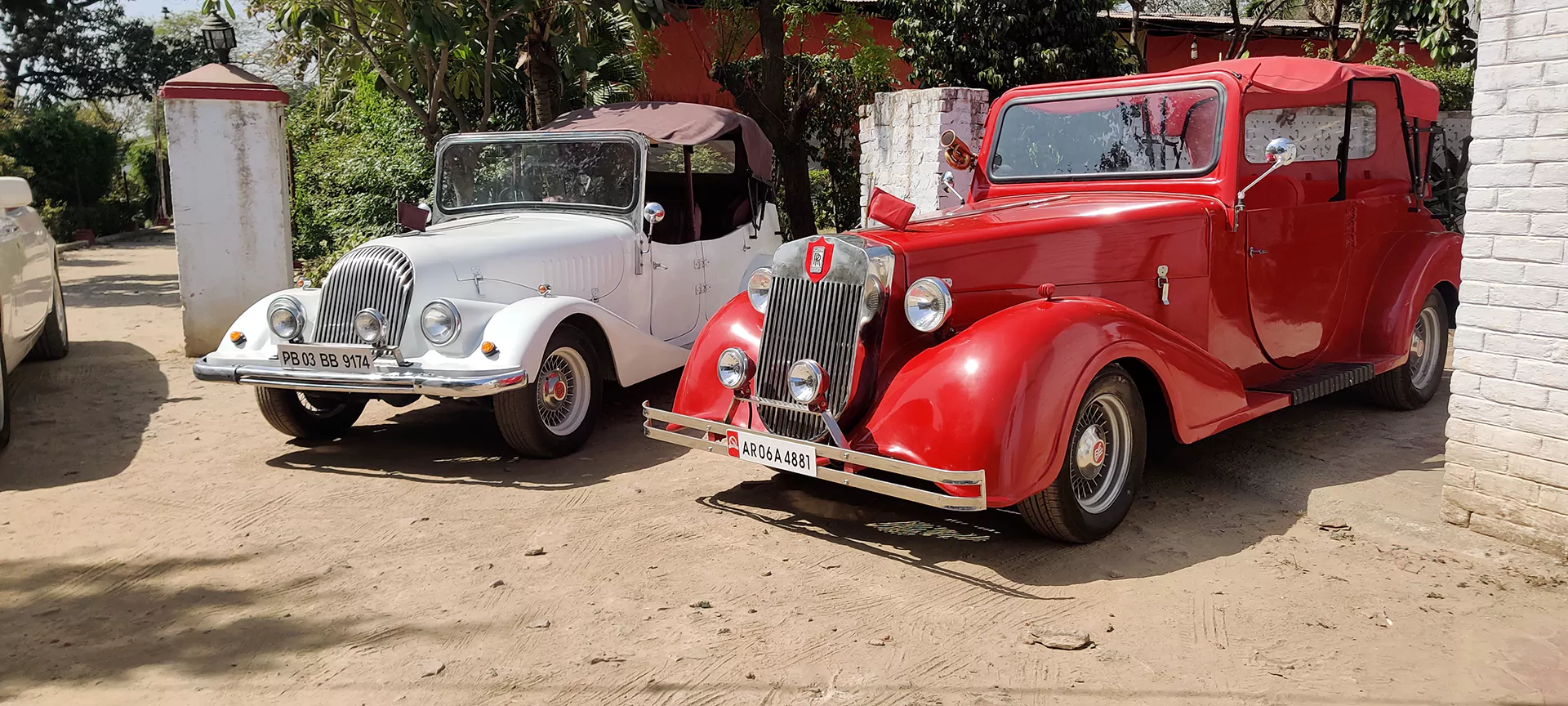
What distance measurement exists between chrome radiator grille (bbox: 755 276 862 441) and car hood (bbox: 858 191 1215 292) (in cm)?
28

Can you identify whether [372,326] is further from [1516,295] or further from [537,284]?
[1516,295]

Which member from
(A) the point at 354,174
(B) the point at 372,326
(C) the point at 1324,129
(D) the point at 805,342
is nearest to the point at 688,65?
(A) the point at 354,174

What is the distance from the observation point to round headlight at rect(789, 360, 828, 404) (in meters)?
4.26

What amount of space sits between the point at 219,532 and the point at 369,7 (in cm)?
655

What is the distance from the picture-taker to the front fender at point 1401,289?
5.84 m

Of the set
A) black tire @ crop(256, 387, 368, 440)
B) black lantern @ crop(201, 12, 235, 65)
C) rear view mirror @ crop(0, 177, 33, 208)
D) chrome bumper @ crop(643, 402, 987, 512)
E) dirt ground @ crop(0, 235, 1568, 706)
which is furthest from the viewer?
black lantern @ crop(201, 12, 235, 65)

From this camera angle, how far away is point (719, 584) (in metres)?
4.11

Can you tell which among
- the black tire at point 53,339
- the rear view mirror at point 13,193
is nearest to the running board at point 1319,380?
the rear view mirror at point 13,193

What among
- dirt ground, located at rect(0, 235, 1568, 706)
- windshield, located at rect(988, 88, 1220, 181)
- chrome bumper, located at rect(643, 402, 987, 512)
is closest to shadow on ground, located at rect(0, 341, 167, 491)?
dirt ground, located at rect(0, 235, 1568, 706)

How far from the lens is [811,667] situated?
3434mm

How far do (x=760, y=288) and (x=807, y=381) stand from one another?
65 cm

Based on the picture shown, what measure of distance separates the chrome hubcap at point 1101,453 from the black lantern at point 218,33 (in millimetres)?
8957

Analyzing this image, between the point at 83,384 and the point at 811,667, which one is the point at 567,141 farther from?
the point at 811,667

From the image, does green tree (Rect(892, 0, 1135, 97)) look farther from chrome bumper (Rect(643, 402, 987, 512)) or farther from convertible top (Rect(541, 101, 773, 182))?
chrome bumper (Rect(643, 402, 987, 512))
